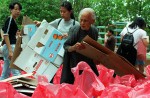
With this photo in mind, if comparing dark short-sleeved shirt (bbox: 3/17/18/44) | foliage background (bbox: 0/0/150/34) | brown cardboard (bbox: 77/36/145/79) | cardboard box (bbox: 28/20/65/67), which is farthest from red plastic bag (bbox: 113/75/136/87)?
foliage background (bbox: 0/0/150/34)

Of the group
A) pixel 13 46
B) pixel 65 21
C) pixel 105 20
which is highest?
pixel 65 21

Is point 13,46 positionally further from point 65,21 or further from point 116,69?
point 116,69

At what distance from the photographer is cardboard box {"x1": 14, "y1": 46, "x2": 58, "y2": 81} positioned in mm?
4568

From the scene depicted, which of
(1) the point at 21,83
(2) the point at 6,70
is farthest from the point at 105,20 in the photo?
(1) the point at 21,83

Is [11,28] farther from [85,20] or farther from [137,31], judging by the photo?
[137,31]

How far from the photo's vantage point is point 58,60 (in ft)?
14.9

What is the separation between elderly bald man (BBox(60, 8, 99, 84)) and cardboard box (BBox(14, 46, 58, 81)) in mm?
717

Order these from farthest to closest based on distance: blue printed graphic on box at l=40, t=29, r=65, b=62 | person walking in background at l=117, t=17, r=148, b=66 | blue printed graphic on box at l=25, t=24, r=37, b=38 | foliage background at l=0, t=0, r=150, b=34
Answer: foliage background at l=0, t=0, r=150, b=34 < person walking in background at l=117, t=17, r=148, b=66 < blue printed graphic on box at l=25, t=24, r=37, b=38 < blue printed graphic on box at l=40, t=29, r=65, b=62

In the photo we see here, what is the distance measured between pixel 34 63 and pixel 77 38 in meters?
1.04

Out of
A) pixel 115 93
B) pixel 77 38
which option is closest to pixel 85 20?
pixel 77 38

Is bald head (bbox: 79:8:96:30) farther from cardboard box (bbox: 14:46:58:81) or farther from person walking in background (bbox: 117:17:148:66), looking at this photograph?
person walking in background (bbox: 117:17:148:66)

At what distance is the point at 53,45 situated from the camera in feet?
14.8

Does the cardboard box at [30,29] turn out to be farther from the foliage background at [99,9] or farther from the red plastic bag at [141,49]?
the foliage background at [99,9]

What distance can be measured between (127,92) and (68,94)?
16.7 inches
